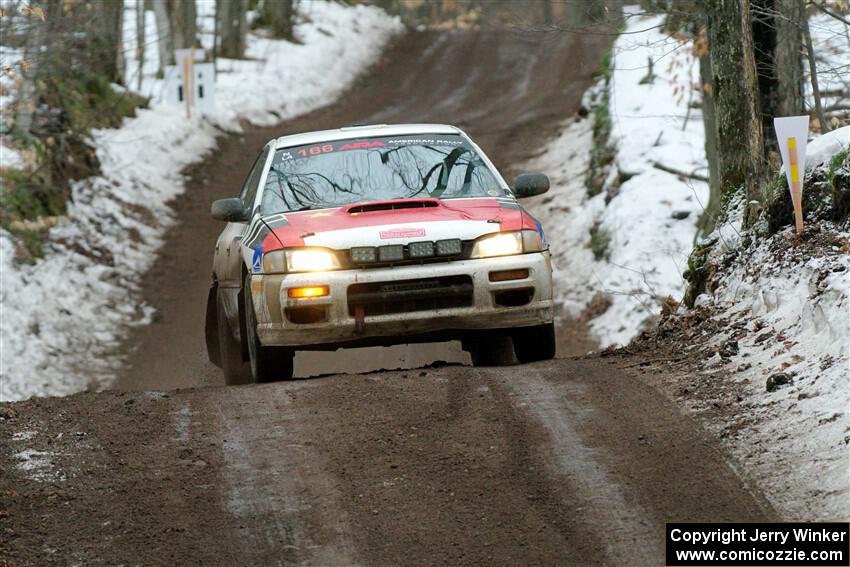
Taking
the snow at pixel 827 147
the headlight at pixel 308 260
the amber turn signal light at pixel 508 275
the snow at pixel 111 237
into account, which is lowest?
the snow at pixel 111 237

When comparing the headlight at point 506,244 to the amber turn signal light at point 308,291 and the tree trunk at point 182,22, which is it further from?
the tree trunk at point 182,22

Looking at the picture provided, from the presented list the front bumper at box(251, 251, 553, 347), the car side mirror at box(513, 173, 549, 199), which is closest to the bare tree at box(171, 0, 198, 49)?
the car side mirror at box(513, 173, 549, 199)

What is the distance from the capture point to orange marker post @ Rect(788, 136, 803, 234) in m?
7.83

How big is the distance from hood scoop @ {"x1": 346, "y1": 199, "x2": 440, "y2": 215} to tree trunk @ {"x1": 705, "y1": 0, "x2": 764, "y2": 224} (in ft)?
8.42

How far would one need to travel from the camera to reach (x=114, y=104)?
78.0 ft

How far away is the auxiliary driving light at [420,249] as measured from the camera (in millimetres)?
7980

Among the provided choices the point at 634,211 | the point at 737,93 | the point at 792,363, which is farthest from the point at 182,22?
the point at 792,363

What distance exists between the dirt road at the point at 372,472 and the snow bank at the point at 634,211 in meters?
6.53

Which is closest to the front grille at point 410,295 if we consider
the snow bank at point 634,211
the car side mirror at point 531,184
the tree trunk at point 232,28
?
the car side mirror at point 531,184

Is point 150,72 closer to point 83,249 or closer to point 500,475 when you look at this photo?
point 83,249

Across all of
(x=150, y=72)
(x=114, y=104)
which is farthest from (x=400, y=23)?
(x=114, y=104)

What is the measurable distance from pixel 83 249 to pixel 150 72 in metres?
13.6

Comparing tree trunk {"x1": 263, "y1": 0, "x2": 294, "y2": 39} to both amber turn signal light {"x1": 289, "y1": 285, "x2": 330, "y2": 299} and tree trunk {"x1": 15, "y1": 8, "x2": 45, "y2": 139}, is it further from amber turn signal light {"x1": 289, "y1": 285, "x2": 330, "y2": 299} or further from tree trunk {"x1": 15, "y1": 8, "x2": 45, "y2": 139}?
amber turn signal light {"x1": 289, "y1": 285, "x2": 330, "y2": 299}

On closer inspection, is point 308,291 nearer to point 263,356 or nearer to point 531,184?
point 263,356
